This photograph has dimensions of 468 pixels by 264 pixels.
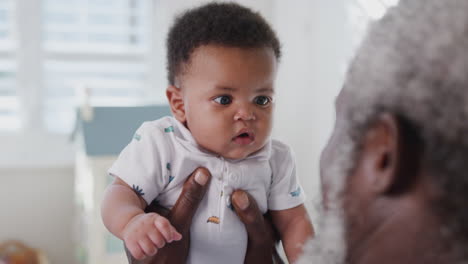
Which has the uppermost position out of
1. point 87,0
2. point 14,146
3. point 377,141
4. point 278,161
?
point 87,0

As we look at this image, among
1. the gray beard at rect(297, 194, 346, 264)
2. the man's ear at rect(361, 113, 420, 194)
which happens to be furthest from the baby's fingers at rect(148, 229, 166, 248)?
the man's ear at rect(361, 113, 420, 194)

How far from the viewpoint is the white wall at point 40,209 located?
2.61 m

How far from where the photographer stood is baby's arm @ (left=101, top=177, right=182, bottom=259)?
67 centimetres

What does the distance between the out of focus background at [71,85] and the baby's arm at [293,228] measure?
1507 mm

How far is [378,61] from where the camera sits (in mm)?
412

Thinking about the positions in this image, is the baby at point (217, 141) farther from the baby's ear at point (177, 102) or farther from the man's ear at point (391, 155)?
the man's ear at point (391, 155)

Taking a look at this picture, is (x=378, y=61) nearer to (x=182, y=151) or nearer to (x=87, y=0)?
(x=182, y=151)

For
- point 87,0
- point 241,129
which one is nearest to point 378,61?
point 241,129

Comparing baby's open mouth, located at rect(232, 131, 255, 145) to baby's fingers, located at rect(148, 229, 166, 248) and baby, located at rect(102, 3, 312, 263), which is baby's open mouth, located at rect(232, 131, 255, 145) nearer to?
baby, located at rect(102, 3, 312, 263)

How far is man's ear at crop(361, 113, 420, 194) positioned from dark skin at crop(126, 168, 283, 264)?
453 mm

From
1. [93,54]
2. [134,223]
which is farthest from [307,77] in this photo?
[134,223]

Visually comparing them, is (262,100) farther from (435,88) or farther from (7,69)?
(7,69)

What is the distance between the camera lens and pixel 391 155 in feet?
1.27

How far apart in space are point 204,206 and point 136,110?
924mm
